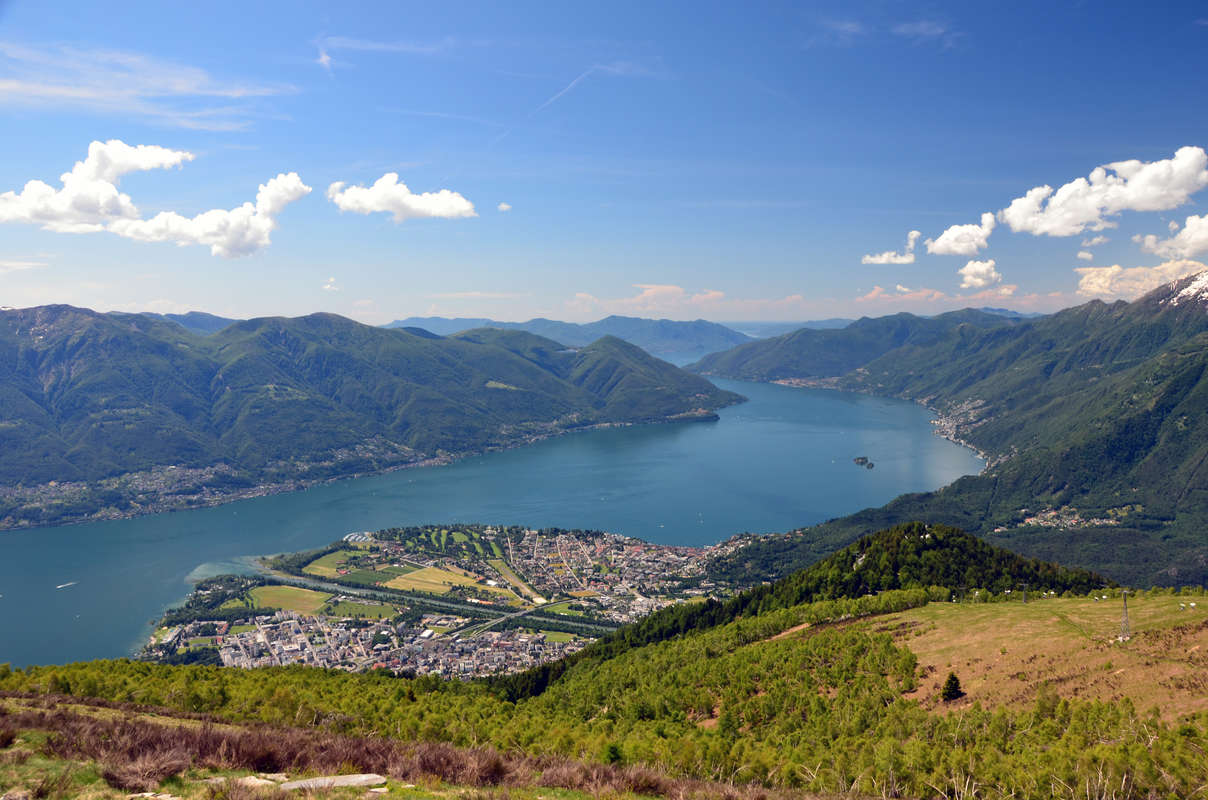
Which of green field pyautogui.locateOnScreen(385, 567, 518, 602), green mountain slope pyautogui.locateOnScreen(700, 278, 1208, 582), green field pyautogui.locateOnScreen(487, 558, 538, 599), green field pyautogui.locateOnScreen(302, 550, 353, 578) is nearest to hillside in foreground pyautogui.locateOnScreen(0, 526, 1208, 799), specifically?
green field pyautogui.locateOnScreen(487, 558, 538, 599)

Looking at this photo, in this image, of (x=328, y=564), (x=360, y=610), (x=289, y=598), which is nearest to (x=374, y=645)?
(x=360, y=610)

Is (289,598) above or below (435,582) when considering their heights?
above

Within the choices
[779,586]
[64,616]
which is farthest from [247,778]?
[64,616]

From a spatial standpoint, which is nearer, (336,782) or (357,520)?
(336,782)

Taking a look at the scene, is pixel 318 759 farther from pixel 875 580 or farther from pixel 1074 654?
pixel 875 580

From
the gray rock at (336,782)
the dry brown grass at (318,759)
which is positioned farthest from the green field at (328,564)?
the gray rock at (336,782)

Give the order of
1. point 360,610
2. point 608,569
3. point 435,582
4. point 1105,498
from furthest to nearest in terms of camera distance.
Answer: point 1105,498
point 608,569
point 435,582
point 360,610

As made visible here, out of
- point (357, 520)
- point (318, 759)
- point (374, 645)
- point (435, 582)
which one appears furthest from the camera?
point (357, 520)

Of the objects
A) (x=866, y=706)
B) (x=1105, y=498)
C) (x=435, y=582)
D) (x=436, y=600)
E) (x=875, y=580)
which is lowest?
(x=436, y=600)

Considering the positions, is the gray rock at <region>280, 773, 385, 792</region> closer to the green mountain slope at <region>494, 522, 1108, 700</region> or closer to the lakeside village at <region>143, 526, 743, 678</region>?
the green mountain slope at <region>494, 522, 1108, 700</region>
